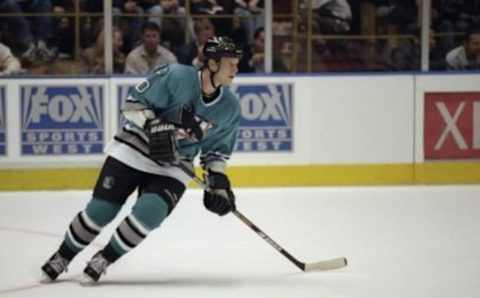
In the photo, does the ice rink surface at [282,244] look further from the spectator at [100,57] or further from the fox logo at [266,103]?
the spectator at [100,57]

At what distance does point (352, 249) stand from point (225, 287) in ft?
3.59

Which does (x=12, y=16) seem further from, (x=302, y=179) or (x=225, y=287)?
(x=225, y=287)

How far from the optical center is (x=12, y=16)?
779 cm

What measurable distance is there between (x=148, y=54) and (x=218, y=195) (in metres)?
3.32

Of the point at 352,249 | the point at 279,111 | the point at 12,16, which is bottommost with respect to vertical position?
the point at 352,249

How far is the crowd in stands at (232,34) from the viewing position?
25.6ft

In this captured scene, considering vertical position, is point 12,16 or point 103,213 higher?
point 12,16

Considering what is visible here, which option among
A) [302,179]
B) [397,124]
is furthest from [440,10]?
[302,179]

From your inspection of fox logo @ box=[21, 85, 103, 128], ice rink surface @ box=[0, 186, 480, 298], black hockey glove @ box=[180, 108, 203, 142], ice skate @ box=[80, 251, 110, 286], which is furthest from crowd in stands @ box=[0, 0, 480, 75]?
ice skate @ box=[80, 251, 110, 286]

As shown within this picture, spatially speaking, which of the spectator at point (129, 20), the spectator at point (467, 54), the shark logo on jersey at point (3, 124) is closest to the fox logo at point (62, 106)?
the shark logo on jersey at point (3, 124)

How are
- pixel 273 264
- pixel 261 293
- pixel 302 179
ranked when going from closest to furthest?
pixel 261 293
pixel 273 264
pixel 302 179

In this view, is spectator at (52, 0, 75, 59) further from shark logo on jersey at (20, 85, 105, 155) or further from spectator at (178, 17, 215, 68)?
spectator at (178, 17, 215, 68)

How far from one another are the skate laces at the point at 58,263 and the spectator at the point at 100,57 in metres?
3.27

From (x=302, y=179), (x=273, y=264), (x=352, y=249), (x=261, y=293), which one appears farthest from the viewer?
(x=302, y=179)
